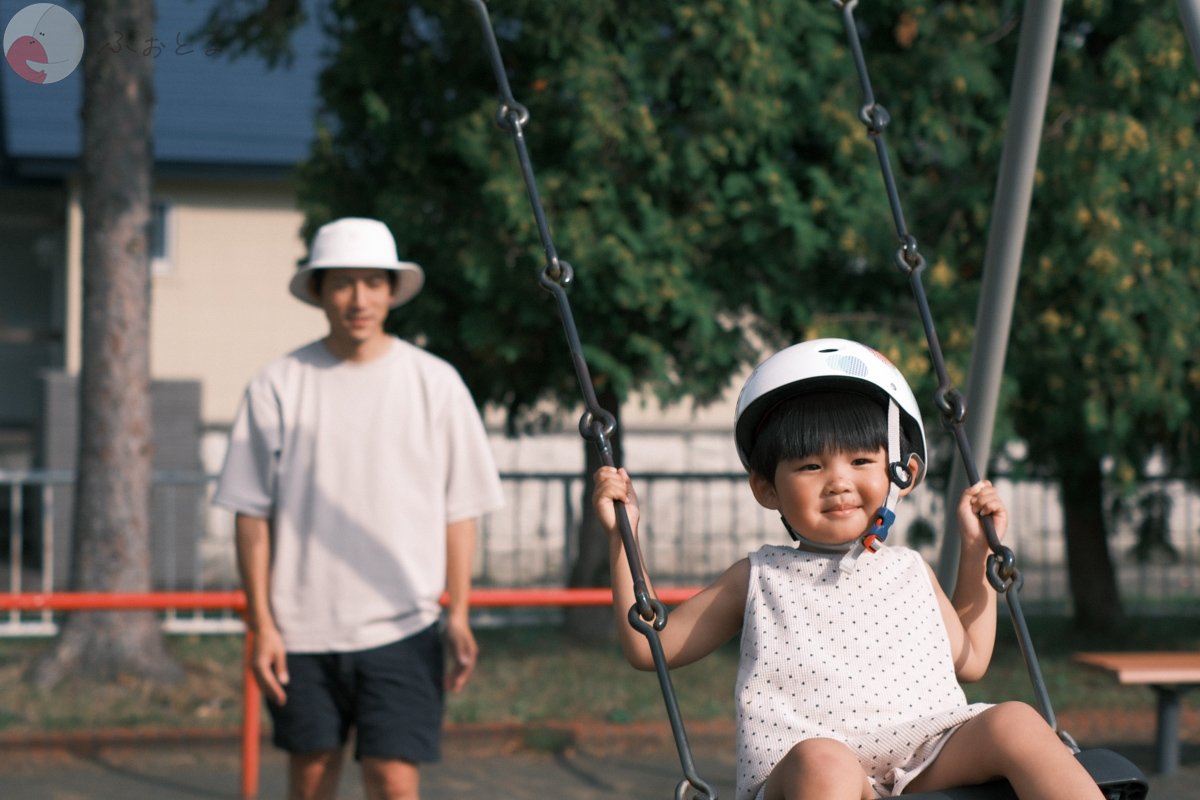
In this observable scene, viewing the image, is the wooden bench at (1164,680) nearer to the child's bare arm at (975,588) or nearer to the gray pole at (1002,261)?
the gray pole at (1002,261)

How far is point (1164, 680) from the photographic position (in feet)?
23.0

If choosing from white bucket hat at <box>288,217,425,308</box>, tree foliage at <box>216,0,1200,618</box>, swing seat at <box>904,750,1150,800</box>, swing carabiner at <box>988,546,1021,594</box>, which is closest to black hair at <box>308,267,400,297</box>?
white bucket hat at <box>288,217,425,308</box>

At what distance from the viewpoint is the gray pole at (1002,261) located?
4.10 meters

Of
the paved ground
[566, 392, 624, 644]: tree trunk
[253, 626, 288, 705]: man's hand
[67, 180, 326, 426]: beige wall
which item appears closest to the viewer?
[253, 626, 288, 705]: man's hand

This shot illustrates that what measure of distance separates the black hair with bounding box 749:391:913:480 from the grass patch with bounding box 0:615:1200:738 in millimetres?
5222

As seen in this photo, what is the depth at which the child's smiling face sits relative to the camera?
2.65 meters

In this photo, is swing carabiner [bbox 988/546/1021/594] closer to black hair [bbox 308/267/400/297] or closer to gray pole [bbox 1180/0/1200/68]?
gray pole [bbox 1180/0/1200/68]

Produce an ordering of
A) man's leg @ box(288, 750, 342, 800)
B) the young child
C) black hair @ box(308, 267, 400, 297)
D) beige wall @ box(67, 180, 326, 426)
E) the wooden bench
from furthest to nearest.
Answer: beige wall @ box(67, 180, 326, 426)
the wooden bench
black hair @ box(308, 267, 400, 297)
man's leg @ box(288, 750, 342, 800)
the young child

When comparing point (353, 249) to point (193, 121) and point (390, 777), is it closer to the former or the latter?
point (390, 777)

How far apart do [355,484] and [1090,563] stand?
24.7ft

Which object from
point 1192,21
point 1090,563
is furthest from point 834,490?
point 1090,563

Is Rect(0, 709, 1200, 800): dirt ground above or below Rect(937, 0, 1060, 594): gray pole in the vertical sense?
below

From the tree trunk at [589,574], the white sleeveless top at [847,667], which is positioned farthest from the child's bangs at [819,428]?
the tree trunk at [589,574]

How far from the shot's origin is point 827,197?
27.5 feet
